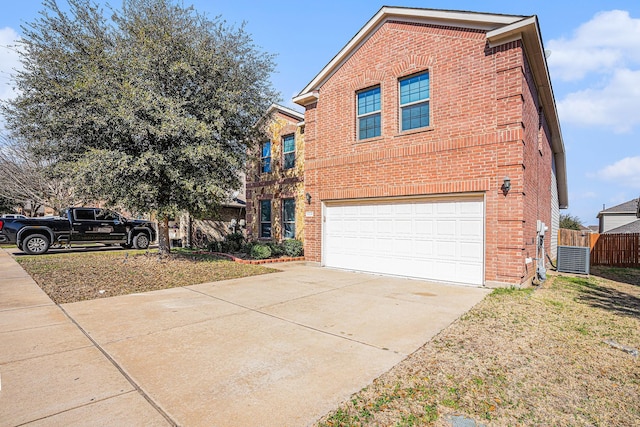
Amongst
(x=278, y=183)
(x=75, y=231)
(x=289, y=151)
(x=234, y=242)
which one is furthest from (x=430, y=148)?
(x=75, y=231)

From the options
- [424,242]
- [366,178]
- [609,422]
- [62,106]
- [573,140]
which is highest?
[573,140]

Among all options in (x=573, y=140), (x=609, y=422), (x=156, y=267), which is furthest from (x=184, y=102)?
(x=573, y=140)

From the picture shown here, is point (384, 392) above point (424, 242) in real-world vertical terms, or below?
below

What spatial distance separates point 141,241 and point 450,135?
48.6ft

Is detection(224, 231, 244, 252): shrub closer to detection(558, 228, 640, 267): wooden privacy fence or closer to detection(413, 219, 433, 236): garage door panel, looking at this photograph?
detection(413, 219, 433, 236): garage door panel

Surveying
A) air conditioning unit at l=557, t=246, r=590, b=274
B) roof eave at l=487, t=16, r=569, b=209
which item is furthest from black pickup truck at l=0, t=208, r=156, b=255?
air conditioning unit at l=557, t=246, r=590, b=274

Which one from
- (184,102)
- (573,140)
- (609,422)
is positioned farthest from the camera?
(573,140)

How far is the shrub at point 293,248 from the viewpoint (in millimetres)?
13250

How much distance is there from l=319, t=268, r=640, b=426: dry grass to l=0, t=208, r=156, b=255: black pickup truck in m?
12.7

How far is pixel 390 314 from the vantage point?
549 cm

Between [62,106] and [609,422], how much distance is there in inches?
519

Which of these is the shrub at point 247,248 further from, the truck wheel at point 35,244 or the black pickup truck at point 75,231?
the truck wheel at point 35,244

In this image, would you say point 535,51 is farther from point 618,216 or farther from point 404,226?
point 618,216

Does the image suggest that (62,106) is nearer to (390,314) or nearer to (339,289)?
(339,289)
